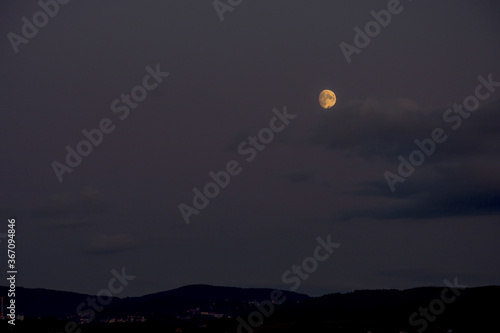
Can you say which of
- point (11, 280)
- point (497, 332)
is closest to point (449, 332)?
point (497, 332)

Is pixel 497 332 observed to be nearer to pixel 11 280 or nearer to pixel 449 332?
pixel 449 332

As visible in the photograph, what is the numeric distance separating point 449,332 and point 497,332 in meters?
13.7

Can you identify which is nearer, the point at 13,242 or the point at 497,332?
the point at 13,242

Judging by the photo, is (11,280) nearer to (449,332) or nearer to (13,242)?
(13,242)

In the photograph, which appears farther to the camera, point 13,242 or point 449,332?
point 449,332

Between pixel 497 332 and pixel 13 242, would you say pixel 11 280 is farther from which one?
pixel 497 332

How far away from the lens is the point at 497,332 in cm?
19625

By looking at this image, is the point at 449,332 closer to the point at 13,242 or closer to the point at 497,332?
the point at 497,332

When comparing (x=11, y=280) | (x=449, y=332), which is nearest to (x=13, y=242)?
(x=11, y=280)

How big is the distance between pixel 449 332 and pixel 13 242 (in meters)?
142

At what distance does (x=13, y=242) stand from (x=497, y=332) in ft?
496

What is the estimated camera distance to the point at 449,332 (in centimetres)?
19588

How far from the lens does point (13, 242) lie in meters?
89.3

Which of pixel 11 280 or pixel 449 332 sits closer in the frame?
pixel 11 280
